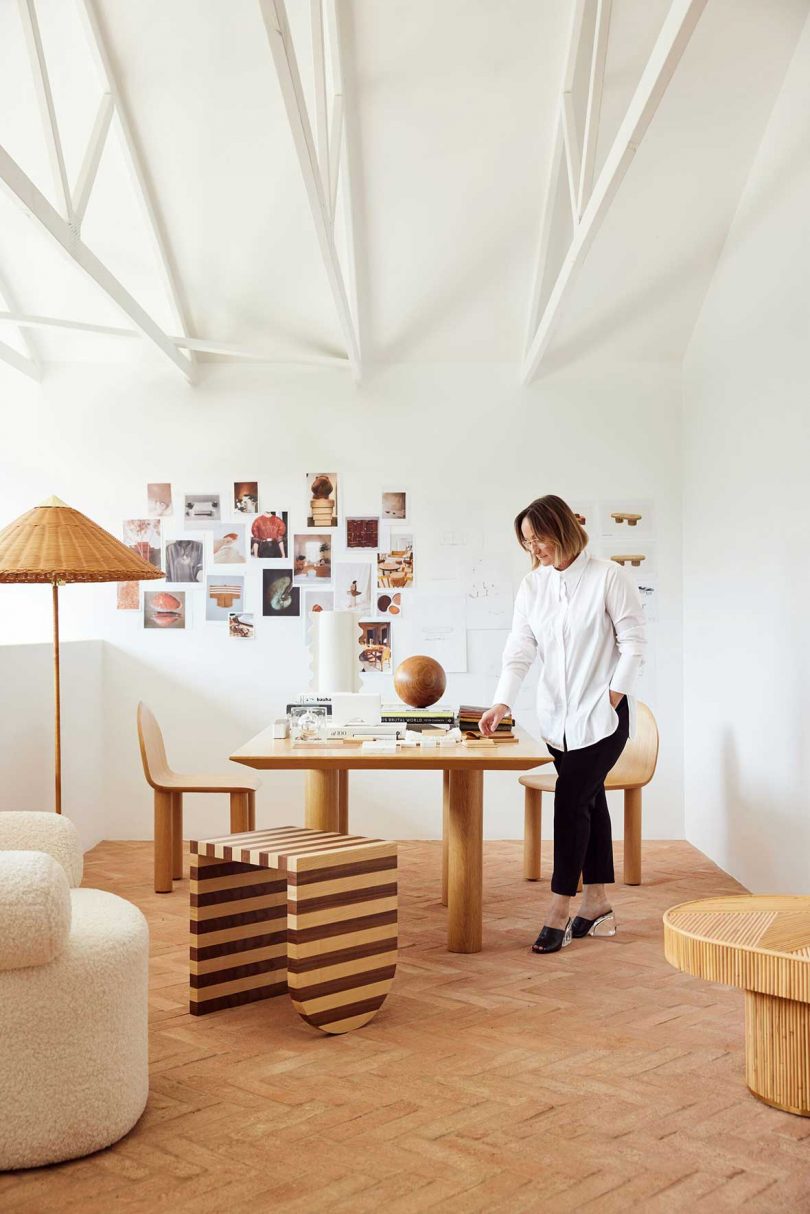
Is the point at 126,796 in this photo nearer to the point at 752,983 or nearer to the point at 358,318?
the point at 358,318

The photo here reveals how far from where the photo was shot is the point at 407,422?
6379 millimetres

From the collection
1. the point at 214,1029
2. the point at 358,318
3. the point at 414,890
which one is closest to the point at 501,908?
the point at 414,890

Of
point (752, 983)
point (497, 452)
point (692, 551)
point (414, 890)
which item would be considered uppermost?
point (497, 452)

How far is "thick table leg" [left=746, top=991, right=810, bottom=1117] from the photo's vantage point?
8.37 feet

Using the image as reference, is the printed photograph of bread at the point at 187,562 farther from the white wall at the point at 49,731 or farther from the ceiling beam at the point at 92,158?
the ceiling beam at the point at 92,158

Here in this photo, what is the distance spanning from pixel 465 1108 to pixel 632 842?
8.86ft

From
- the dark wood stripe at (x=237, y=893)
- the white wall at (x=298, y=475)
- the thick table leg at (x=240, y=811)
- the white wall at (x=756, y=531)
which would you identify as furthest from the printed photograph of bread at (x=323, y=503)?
the dark wood stripe at (x=237, y=893)

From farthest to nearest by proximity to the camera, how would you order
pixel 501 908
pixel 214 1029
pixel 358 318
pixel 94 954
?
pixel 358 318 < pixel 501 908 < pixel 214 1029 < pixel 94 954

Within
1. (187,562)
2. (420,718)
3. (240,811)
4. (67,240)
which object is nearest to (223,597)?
(187,562)

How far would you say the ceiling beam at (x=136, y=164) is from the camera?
4590mm

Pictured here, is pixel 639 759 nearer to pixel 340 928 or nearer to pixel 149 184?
pixel 340 928

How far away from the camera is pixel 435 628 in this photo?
6305mm

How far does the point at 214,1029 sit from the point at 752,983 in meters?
1.52

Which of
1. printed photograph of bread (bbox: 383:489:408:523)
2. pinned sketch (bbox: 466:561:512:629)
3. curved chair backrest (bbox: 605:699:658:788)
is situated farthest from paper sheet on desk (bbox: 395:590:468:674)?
curved chair backrest (bbox: 605:699:658:788)
